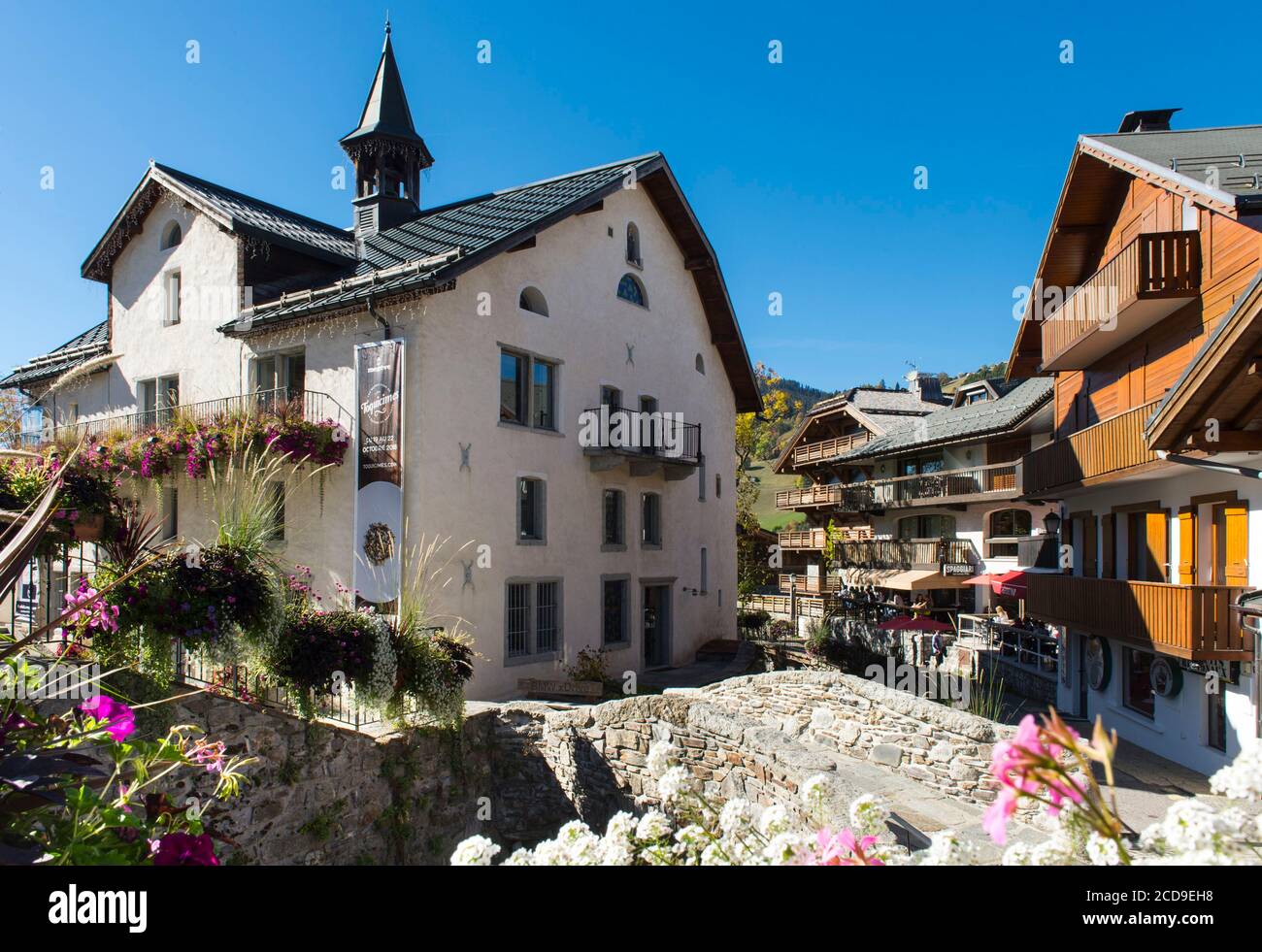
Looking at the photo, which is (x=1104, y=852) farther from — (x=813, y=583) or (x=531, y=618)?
(x=813, y=583)

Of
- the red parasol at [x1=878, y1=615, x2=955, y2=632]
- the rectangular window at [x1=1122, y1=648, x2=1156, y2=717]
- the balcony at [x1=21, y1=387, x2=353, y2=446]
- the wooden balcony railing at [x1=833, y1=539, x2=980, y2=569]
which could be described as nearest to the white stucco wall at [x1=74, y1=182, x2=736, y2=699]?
the balcony at [x1=21, y1=387, x2=353, y2=446]

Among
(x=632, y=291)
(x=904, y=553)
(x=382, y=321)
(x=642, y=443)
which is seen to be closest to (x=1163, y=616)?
(x=642, y=443)

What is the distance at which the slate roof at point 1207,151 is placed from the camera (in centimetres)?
1209

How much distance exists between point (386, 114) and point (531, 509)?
1262 centimetres

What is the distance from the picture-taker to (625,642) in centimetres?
2036

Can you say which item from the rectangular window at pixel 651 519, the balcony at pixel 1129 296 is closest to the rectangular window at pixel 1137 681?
the balcony at pixel 1129 296

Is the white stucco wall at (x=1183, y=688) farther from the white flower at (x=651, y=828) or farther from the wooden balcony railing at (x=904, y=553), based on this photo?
the wooden balcony railing at (x=904, y=553)

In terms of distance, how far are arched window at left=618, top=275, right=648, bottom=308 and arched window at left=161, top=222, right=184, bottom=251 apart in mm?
11852

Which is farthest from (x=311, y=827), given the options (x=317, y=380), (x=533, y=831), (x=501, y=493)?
(x=317, y=380)

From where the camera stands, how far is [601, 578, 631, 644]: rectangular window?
65.7 ft

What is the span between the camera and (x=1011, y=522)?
31.4 meters

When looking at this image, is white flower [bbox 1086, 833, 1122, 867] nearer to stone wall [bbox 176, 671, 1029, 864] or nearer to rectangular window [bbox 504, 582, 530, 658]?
stone wall [bbox 176, 671, 1029, 864]

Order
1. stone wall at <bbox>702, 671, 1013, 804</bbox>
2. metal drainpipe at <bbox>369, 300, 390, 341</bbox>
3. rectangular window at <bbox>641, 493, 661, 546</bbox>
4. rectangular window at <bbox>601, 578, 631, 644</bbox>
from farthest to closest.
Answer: rectangular window at <bbox>641, 493, 661, 546</bbox> → rectangular window at <bbox>601, 578, 631, 644</bbox> → metal drainpipe at <bbox>369, 300, 390, 341</bbox> → stone wall at <bbox>702, 671, 1013, 804</bbox>
